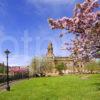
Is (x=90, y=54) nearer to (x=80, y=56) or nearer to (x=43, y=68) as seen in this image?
(x=80, y=56)

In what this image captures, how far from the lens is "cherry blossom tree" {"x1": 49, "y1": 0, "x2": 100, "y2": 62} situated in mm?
22562

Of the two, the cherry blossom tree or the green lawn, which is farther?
the green lawn

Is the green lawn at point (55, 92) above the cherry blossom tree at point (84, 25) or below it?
below

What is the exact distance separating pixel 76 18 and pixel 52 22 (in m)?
1.79

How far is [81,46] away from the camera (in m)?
24.8

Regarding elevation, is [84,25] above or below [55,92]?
above

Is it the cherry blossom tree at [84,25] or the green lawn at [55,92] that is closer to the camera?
the cherry blossom tree at [84,25]

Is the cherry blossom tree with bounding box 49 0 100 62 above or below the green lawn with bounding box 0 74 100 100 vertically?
above

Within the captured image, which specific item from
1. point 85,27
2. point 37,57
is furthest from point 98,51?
point 37,57

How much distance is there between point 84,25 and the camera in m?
22.8

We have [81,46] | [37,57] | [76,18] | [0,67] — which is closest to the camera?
[76,18]

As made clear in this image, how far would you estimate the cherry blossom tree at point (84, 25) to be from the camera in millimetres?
22562

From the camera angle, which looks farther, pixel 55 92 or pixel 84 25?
pixel 55 92

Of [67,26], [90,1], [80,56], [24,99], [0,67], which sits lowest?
[24,99]
